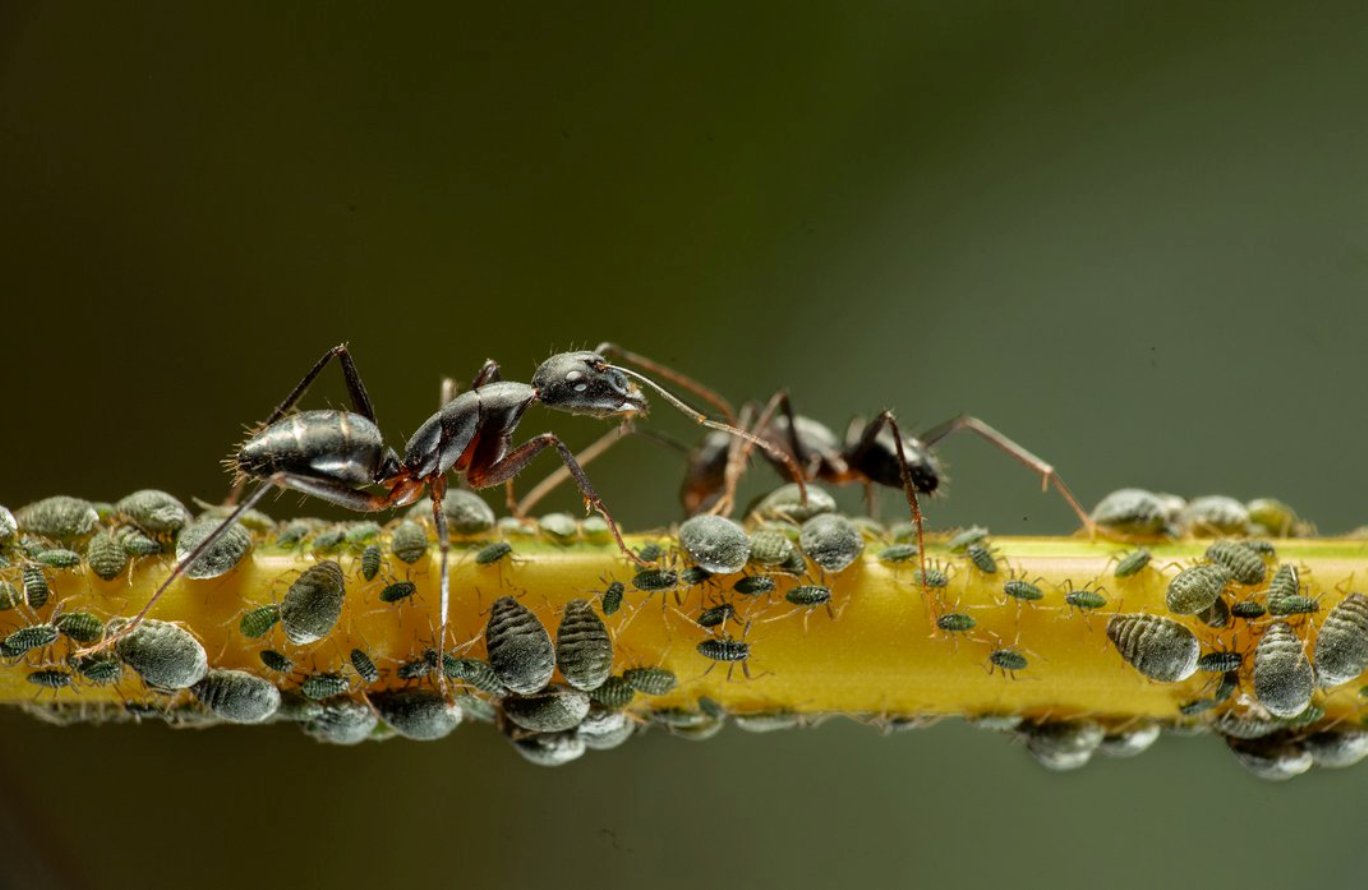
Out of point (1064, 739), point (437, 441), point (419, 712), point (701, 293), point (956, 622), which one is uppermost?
point (701, 293)

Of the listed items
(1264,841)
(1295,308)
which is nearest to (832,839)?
(1264,841)

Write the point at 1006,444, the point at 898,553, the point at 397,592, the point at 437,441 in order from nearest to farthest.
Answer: the point at 397,592
the point at 898,553
the point at 437,441
the point at 1006,444

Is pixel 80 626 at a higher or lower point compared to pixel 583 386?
lower

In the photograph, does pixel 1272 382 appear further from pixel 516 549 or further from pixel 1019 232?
pixel 516 549

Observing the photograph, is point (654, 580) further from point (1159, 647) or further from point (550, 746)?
point (1159, 647)

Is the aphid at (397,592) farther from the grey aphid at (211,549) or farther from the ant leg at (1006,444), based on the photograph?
the ant leg at (1006,444)

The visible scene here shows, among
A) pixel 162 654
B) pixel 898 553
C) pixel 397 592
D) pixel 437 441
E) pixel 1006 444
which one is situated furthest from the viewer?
pixel 1006 444

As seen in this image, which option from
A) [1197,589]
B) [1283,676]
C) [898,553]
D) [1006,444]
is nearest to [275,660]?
[898,553]

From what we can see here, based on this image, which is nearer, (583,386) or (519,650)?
(519,650)

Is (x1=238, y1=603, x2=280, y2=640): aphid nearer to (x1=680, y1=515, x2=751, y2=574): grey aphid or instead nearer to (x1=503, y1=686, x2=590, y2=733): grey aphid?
(x1=503, y1=686, x2=590, y2=733): grey aphid
